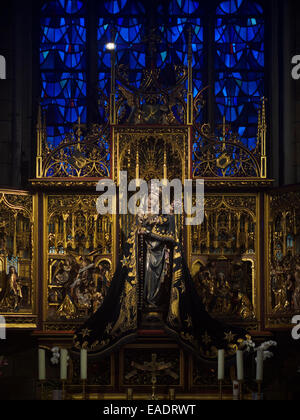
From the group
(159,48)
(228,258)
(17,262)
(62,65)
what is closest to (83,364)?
(17,262)

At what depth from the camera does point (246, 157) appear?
40.4 feet

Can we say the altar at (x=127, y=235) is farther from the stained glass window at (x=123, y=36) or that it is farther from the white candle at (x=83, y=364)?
the stained glass window at (x=123, y=36)

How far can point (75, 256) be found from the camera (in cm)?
1216

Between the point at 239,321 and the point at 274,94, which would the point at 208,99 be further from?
the point at 239,321

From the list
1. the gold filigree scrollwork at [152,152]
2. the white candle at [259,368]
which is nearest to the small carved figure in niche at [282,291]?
the white candle at [259,368]

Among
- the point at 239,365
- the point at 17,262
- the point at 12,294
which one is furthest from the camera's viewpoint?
the point at 17,262

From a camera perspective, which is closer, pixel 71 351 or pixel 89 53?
pixel 71 351

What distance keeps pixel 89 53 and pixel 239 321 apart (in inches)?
229

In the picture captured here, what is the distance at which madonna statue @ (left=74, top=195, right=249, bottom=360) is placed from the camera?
38.1 ft

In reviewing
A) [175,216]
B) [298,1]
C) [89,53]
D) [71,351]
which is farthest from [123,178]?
[298,1]

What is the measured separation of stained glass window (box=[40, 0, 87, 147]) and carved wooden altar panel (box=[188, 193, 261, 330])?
3.81 m

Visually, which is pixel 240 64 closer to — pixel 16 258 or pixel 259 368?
pixel 16 258

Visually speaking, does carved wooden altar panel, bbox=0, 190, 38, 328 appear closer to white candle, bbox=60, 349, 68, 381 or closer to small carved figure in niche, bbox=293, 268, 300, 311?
white candle, bbox=60, 349, 68, 381

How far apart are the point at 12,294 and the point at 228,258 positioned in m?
3.19
